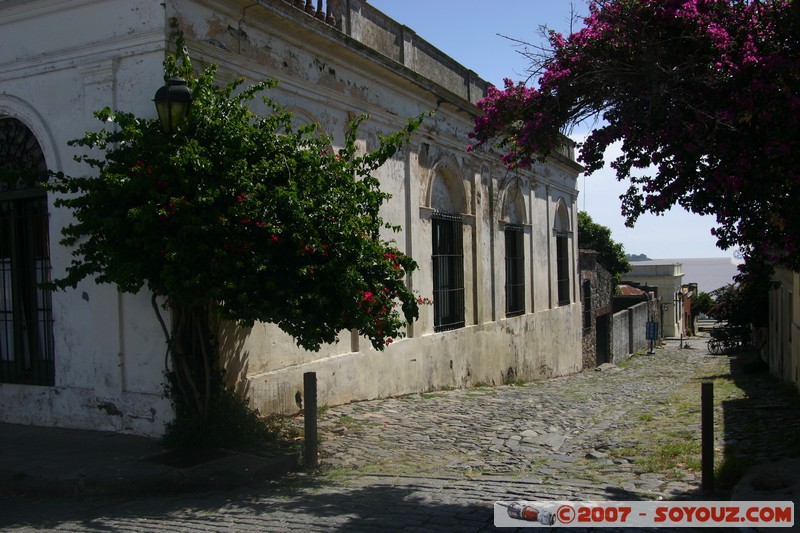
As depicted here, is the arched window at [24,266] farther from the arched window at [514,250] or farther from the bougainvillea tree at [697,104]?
the arched window at [514,250]

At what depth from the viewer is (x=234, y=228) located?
19.6 ft

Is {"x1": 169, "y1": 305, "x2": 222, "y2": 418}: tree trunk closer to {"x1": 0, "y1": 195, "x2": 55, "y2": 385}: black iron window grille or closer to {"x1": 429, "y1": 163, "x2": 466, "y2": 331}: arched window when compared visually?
{"x1": 0, "y1": 195, "x2": 55, "y2": 385}: black iron window grille

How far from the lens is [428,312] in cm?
1202

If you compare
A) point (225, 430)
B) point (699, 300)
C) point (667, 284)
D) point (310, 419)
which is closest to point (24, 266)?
point (225, 430)

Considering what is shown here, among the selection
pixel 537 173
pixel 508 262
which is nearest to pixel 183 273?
pixel 508 262

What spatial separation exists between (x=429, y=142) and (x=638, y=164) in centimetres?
646

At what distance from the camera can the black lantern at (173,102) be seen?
6.07m

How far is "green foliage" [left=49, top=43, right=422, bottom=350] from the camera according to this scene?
233 inches

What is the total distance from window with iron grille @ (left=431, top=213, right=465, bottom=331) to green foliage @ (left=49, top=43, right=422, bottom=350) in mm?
5935

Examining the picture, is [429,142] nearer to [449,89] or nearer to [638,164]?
[449,89]

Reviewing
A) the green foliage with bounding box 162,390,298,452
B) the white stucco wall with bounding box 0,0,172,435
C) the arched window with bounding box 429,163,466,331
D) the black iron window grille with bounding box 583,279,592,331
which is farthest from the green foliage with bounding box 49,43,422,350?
the black iron window grille with bounding box 583,279,592,331

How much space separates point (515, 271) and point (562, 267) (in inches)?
169

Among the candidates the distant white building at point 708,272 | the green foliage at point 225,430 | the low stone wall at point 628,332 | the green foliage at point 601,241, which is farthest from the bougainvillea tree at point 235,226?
the distant white building at point 708,272

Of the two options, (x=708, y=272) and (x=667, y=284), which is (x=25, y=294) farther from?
(x=708, y=272)
